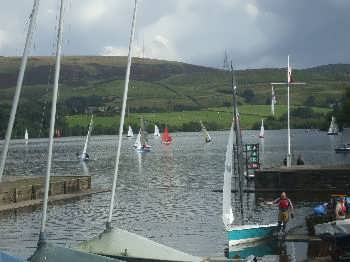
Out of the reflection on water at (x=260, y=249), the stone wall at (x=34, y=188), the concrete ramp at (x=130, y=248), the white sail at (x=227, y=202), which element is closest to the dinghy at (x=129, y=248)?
the concrete ramp at (x=130, y=248)

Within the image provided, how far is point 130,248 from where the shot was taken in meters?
23.5

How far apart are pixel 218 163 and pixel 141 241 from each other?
91.2 metres

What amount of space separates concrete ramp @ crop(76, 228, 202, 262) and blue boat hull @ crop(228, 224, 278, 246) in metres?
10.8

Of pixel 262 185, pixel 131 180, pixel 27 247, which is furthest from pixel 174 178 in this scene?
pixel 27 247

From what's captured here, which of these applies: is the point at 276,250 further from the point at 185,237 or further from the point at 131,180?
the point at 131,180

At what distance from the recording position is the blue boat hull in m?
34.3

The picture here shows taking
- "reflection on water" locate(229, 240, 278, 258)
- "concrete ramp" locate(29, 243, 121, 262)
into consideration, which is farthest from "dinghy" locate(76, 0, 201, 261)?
"reflection on water" locate(229, 240, 278, 258)

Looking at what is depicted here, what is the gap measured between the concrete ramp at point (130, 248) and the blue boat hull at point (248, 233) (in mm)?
10802

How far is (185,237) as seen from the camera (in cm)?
4044

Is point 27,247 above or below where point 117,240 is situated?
below

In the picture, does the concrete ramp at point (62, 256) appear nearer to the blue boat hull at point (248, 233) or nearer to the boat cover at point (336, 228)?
the boat cover at point (336, 228)

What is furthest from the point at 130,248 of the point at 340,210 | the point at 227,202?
the point at 340,210

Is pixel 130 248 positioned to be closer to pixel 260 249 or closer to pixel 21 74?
pixel 21 74

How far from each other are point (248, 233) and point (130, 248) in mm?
12777
